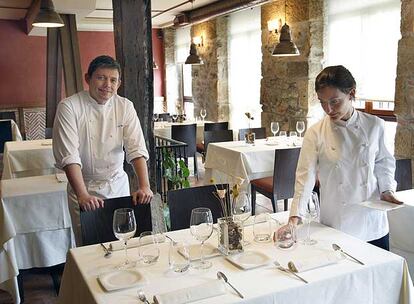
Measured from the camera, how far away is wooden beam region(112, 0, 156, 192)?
329cm

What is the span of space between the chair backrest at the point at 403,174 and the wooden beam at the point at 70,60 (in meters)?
4.89

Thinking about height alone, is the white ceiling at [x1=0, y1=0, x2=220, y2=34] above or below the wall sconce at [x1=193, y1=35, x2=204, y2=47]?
above

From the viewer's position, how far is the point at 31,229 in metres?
3.04

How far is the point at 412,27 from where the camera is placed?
4020mm

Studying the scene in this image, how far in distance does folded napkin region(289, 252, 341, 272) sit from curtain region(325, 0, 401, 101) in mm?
3727

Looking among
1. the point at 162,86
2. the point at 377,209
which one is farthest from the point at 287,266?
the point at 162,86

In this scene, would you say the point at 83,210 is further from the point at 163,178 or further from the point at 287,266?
the point at 163,178

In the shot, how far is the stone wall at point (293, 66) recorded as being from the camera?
604 centimetres

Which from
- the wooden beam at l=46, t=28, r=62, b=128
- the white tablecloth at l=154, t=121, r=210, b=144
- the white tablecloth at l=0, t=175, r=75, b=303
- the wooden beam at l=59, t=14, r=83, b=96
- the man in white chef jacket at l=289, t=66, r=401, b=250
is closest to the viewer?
the man in white chef jacket at l=289, t=66, r=401, b=250

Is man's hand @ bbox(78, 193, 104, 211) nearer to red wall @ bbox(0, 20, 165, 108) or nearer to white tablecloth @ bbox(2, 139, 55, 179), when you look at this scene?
white tablecloth @ bbox(2, 139, 55, 179)

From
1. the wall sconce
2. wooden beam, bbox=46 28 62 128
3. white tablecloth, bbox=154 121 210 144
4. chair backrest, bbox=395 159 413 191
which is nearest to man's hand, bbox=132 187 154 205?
chair backrest, bbox=395 159 413 191

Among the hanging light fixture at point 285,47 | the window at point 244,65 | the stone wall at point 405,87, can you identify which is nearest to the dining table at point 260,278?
the stone wall at point 405,87

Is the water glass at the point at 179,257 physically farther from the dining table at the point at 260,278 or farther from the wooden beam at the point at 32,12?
the wooden beam at the point at 32,12

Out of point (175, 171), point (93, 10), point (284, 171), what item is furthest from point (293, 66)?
point (93, 10)
